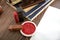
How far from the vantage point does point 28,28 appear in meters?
0.84

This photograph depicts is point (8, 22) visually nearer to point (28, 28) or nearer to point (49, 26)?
point (28, 28)

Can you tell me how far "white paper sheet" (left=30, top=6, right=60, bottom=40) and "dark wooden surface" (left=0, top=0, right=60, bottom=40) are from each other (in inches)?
1.5

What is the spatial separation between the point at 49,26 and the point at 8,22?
0.28m

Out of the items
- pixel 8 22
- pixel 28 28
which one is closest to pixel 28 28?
pixel 28 28

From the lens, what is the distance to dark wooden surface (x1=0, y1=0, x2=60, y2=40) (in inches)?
32.0

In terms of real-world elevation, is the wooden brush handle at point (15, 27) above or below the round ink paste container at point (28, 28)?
above

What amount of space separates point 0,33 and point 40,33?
26 centimetres

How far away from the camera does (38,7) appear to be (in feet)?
3.11

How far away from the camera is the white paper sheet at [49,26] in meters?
0.83

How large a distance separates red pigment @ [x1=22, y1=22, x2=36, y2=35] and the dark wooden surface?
0.04m

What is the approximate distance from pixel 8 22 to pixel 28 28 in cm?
15

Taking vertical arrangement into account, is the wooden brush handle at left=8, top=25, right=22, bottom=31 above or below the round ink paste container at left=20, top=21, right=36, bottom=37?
above

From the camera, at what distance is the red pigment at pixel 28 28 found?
825 millimetres

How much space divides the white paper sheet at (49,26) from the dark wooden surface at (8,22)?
0.04 meters
